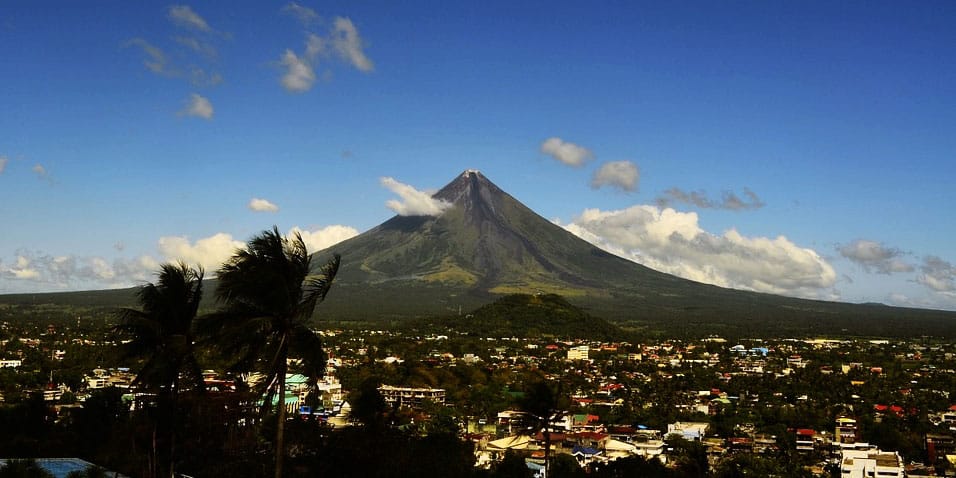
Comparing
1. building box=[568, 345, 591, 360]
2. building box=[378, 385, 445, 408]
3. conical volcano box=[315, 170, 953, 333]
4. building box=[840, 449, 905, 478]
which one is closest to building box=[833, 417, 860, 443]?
building box=[840, 449, 905, 478]

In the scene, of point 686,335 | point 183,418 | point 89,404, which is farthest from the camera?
point 686,335

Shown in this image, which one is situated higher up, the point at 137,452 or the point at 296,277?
the point at 296,277

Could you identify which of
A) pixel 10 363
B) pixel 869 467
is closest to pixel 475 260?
pixel 10 363

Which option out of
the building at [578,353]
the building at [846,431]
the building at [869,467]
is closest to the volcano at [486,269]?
the building at [578,353]

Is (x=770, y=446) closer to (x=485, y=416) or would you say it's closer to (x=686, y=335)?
(x=485, y=416)

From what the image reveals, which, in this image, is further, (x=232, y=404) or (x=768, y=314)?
(x=768, y=314)

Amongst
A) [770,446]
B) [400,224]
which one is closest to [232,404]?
[770,446]
